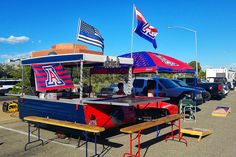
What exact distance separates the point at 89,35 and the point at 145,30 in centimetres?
225

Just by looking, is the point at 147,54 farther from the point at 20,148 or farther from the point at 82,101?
the point at 20,148

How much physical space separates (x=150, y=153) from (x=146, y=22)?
5.17 m

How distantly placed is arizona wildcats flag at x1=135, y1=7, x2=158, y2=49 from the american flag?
55.5 inches

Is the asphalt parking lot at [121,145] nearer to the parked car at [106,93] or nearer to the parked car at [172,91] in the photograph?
the parked car at [106,93]

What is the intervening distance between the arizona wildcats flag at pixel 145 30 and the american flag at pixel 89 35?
141cm

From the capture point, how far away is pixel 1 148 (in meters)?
7.73

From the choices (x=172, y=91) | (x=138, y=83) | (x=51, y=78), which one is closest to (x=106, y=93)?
(x=51, y=78)

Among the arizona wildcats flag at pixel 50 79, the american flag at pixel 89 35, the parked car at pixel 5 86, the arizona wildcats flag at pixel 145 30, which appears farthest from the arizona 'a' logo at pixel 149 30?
the parked car at pixel 5 86

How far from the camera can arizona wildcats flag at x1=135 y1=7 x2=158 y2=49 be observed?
1008cm

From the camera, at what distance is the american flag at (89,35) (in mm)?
8992

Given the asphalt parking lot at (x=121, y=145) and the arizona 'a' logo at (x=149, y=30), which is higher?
the arizona 'a' logo at (x=149, y=30)

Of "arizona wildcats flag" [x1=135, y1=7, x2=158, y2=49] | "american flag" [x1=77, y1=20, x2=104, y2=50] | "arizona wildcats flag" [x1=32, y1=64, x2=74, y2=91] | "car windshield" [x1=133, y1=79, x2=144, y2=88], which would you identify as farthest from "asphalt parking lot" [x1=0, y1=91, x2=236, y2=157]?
"car windshield" [x1=133, y1=79, x2=144, y2=88]

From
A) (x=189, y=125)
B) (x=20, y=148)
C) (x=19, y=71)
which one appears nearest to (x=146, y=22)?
(x=189, y=125)

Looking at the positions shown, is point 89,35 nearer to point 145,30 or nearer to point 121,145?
point 145,30
